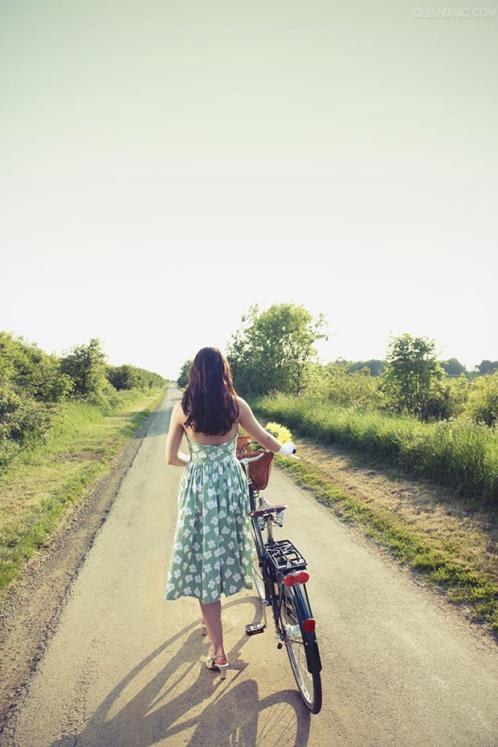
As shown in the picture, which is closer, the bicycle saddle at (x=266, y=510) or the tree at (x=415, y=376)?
the bicycle saddle at (x=266, y=510)

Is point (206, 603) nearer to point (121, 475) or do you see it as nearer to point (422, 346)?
point (121, 475)

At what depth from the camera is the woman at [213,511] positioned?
3213mm

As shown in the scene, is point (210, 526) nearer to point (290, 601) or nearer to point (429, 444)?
point (290, 601)

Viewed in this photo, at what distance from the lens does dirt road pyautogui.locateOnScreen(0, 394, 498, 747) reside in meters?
2.78

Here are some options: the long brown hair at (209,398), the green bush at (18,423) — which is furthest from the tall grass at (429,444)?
the green bush at (18,423)

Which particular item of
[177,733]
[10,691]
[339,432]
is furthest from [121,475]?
[177,733]

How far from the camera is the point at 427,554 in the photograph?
5.17m

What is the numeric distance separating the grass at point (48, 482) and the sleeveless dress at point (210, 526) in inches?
→ 119

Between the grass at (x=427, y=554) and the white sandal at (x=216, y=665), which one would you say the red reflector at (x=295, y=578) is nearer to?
the white sandal at (x=216, y=665)

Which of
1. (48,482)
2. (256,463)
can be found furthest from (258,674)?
(48,482)

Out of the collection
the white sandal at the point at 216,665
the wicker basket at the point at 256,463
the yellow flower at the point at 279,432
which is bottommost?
the white sandal at the point at 216,665

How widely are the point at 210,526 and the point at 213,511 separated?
0.38 feet

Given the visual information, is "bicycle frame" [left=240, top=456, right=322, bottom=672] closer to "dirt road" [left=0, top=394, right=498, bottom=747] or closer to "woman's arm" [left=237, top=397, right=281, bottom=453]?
"woman's arm" [left=237, top=397, right=281, bottom=453]

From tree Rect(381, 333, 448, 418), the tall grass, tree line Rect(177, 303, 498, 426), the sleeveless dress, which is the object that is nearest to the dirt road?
the sleeveless dress
